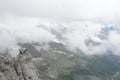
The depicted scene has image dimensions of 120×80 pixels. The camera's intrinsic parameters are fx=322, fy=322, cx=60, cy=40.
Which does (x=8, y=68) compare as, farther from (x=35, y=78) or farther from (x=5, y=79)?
(x=35, y=78)

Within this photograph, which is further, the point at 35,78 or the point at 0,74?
the point at 35,78

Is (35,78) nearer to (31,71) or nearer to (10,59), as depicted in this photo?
(31,71)

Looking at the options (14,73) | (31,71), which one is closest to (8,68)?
(14,73)

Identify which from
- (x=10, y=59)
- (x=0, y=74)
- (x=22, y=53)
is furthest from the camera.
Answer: (x=22, y=53)

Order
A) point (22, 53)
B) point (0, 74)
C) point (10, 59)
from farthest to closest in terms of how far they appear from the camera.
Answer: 1. point (22, 53)
2. point (10, 59)
3. point (0, 74)

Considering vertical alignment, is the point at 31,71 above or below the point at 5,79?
above

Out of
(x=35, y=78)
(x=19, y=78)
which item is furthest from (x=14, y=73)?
(x=35, y=78)
